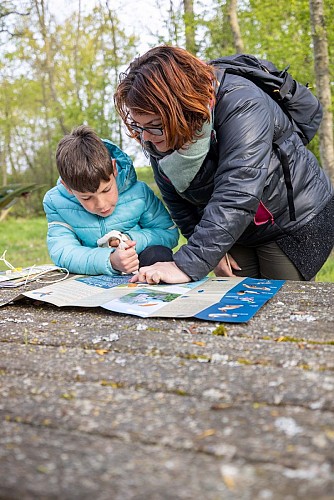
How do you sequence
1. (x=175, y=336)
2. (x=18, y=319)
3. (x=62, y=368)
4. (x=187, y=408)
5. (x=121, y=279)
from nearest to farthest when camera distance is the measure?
(x=187, y=408), (x=62, y=368), (x=175, y=336), (x=18, y=319), (x=121, y=279)

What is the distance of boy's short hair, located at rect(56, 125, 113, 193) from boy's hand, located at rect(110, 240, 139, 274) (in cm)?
31

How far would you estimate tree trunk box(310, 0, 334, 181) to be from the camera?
5.25m

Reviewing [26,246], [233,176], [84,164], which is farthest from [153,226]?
[26,246]

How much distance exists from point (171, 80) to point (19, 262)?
16.7 ft

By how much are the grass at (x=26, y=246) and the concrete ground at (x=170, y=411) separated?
3533 millimetres

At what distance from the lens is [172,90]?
80.4 inches

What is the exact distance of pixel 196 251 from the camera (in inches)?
85.1

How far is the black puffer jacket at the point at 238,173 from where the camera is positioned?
2.10 meters

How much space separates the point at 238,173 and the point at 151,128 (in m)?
0.38

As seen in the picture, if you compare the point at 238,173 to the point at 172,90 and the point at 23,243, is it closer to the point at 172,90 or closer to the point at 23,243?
the point at 172,90

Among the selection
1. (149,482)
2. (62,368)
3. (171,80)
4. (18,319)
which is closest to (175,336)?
(62,368)

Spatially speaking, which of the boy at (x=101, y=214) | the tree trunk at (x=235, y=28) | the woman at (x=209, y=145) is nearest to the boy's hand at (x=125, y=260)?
the boy at (x=101, y=214)

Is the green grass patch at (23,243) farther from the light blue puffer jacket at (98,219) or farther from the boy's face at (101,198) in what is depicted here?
the boy's face at (101,198)

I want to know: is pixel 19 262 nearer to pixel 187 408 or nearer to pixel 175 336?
pixel 175 336
